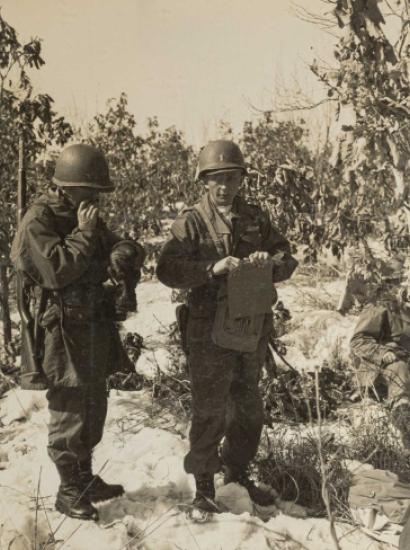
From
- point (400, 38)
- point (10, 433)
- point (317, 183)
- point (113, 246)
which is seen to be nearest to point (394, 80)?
point (400, 38)

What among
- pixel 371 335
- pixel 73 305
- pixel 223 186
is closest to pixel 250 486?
pixel 73 305

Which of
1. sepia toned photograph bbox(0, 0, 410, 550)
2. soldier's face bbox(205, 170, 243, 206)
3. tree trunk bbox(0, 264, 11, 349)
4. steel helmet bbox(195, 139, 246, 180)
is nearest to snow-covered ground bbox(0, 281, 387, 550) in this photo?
sepia toned photograph bbox(0, 0, 410, 550)

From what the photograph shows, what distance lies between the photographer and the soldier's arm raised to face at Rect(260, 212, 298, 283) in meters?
3.01

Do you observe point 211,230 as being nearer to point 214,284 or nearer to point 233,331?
point 214,284

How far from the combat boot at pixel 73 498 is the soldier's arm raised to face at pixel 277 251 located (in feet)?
4.64

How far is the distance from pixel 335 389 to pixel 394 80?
9.34 feet

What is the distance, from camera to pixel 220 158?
9.56ft

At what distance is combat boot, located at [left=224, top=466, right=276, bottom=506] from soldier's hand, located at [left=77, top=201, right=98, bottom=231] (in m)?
1.59

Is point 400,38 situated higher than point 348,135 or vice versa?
point 400,38

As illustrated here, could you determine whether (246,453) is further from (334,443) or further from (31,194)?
(31,194)

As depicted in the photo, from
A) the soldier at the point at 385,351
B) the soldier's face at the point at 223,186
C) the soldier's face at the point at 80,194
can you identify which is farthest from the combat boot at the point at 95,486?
the soldier at the point at 385,351

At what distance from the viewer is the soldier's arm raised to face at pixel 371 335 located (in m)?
5.00

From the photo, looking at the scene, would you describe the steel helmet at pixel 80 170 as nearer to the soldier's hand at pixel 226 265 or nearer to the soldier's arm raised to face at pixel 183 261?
the soldier's arm raised to face at pixel 183 261

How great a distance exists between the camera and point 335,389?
5.29m
